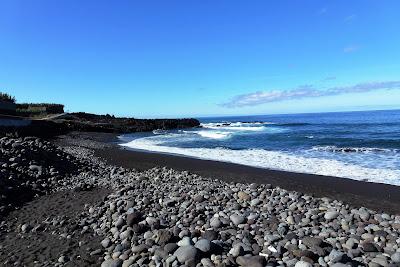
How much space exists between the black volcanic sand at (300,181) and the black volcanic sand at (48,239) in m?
5.74

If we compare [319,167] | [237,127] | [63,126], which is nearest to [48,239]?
[319,167]

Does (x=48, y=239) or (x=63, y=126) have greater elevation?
(x=63, y=126)

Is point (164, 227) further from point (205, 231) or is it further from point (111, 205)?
point (111, 205)

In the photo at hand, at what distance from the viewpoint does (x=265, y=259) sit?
5094mm

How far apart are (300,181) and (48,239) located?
27.2ft

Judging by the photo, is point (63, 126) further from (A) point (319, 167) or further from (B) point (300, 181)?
(B) point (300, 181)

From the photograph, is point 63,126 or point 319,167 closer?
point 319,167

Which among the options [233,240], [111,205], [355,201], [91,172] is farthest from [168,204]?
[91,172]

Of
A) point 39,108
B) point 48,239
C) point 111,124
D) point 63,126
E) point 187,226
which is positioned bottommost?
point 48,239

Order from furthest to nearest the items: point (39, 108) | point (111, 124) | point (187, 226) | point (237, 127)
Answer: point (237, 127), point (39, 108), point (111, 124), point (187, 226)

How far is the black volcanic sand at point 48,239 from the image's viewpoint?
237 inches

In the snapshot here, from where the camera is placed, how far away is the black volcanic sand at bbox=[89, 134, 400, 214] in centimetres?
948

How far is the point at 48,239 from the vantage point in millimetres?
6781

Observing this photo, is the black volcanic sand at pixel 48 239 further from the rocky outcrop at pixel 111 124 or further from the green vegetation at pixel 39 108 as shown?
the green vegetation at pixel 39 108
